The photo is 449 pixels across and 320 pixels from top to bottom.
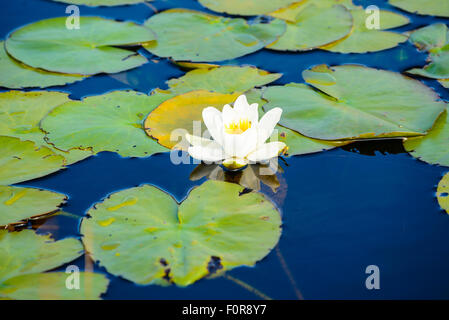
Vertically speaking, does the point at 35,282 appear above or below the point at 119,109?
below

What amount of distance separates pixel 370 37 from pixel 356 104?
3.58ft

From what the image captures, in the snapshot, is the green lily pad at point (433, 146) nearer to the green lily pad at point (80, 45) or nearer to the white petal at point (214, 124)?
the white petal at point (214, 124)

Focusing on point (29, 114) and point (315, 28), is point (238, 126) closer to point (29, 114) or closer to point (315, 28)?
point (29, 114)

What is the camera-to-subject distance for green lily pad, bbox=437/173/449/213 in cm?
224

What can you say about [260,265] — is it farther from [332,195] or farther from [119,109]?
[119,109]

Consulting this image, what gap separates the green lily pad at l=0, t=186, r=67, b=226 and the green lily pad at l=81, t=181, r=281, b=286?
24 cm

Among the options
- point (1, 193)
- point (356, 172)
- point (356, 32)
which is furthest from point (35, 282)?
point (356, 32)

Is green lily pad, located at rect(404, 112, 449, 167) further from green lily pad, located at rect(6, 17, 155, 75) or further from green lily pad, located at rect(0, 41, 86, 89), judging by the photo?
green lily pad, located at rect(0, 41, 86, 89)

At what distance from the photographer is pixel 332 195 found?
7.59 feet

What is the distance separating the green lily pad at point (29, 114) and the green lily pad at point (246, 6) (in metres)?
1.62

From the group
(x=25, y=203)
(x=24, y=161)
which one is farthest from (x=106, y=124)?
(x=25, y=203)

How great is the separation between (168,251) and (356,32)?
8.51 ft

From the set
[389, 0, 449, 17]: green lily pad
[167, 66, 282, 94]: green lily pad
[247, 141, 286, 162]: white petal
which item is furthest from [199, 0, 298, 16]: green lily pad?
[247, 141, 286, 162]: white petal

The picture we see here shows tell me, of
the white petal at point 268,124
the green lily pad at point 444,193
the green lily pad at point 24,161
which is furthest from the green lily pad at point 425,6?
the green lily pad at point 24,161
